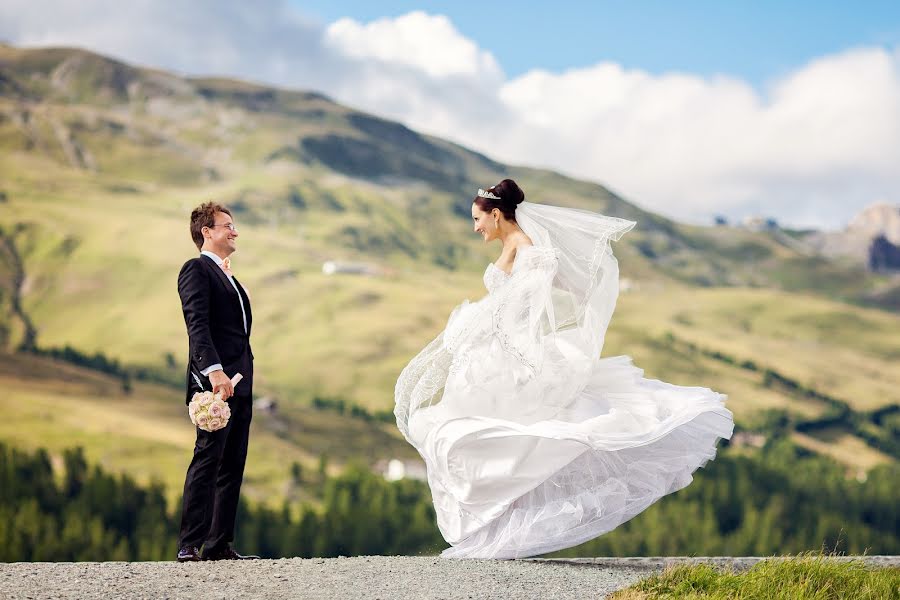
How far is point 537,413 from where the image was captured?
11.1m

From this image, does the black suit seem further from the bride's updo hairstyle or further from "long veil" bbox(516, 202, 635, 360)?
"long veil" bbox(516, 202, 635, 360)

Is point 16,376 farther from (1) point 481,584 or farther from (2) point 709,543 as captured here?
(1) point 481,584

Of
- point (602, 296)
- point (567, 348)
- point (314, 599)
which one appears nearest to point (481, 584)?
point (314, 599)

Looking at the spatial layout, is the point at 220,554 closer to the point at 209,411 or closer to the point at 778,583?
the point at 209,411

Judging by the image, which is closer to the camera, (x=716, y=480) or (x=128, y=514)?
(x=128, y=514)

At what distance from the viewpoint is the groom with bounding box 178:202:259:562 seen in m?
9.55

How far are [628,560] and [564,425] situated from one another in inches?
82.8

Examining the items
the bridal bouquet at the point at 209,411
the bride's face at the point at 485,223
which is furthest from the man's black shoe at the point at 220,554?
the bride's face at the point at 485,223

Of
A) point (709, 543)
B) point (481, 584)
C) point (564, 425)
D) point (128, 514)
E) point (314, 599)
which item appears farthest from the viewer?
point (709, 543)

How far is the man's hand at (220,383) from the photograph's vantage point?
30.9 feet

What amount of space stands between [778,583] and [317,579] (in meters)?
4.64

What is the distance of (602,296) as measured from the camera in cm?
1199

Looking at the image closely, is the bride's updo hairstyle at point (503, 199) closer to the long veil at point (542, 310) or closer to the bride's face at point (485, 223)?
the bride's face at point (485, 223)

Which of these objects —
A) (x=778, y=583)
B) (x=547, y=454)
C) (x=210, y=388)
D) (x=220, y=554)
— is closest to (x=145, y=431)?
(x=220, y=554)
